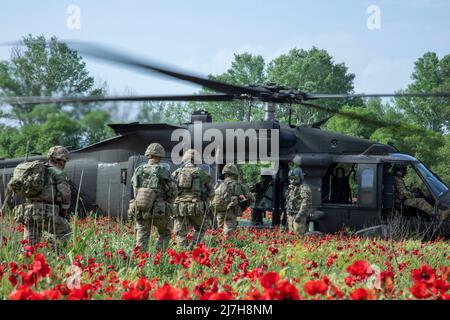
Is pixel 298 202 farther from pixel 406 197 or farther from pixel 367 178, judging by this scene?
pixel 406 197

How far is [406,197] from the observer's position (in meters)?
12.2

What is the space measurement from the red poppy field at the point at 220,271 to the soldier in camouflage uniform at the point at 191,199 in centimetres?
54

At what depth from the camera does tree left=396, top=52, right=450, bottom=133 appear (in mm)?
43656

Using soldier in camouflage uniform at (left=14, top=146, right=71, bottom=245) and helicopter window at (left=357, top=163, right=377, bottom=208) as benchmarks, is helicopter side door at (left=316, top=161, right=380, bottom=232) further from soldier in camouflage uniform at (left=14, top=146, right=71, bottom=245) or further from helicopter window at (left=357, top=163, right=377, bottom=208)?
soldier in camouflage uniform at (left=14, top=146, right=71, bottom=245)

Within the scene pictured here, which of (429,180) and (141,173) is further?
(429,180)

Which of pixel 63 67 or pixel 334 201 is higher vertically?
pixel 63 67

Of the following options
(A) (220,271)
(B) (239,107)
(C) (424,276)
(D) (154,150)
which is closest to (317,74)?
(B) (239,107)

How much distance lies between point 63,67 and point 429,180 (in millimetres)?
8187

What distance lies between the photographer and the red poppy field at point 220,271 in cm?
361

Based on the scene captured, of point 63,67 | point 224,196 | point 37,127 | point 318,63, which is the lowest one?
point 224,196

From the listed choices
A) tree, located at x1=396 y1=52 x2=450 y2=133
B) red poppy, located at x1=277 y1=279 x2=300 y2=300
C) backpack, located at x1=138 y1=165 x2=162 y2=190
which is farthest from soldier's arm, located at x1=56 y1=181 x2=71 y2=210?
tree, located at x1=396 y1=52 x2=450 y2=133

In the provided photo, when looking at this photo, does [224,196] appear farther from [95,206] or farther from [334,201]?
[95,206]
